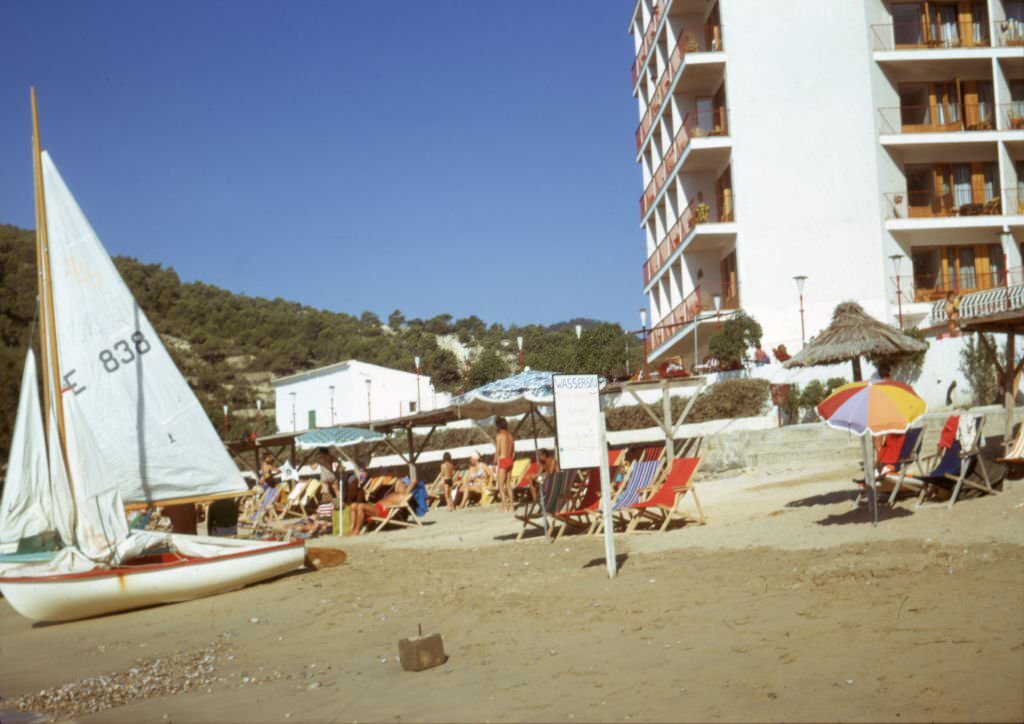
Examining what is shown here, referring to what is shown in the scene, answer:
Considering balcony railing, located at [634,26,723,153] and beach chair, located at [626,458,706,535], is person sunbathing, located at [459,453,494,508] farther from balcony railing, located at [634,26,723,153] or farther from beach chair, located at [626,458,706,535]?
balcony railing, located at [634,26,723,153]

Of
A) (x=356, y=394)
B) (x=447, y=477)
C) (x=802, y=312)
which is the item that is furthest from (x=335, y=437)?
(x=356, y=394)

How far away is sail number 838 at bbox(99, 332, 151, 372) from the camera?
1190 cm

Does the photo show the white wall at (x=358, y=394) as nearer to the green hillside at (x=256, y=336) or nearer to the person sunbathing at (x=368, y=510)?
the green hillside at (x=256, y=336)

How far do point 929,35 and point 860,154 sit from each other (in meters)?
4.48

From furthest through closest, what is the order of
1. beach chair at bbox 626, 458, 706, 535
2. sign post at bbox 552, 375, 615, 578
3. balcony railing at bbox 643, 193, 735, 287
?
balcony railing at bbox 643, 193, 735, 287
beach chair at bbox 626, 458, 706, 535
sign post at bbox 552, 375, 615, 578

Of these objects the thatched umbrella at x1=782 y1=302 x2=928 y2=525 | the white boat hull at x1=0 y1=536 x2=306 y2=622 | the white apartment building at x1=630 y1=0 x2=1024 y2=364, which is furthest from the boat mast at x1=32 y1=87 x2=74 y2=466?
the white apartment building at x1=630 y1=0 x2=1024 y2=364

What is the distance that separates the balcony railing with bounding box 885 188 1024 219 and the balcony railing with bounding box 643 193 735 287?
456 cm

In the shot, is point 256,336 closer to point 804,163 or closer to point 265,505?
point 804,163

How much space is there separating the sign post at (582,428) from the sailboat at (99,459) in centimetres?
373

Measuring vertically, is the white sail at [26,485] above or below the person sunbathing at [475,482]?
above

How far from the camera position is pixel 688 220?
104 feet

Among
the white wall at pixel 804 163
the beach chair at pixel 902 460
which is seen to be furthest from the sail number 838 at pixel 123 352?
the white wall at pixel 804 163

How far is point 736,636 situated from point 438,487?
49.7ft

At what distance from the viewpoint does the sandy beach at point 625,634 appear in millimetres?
4641
